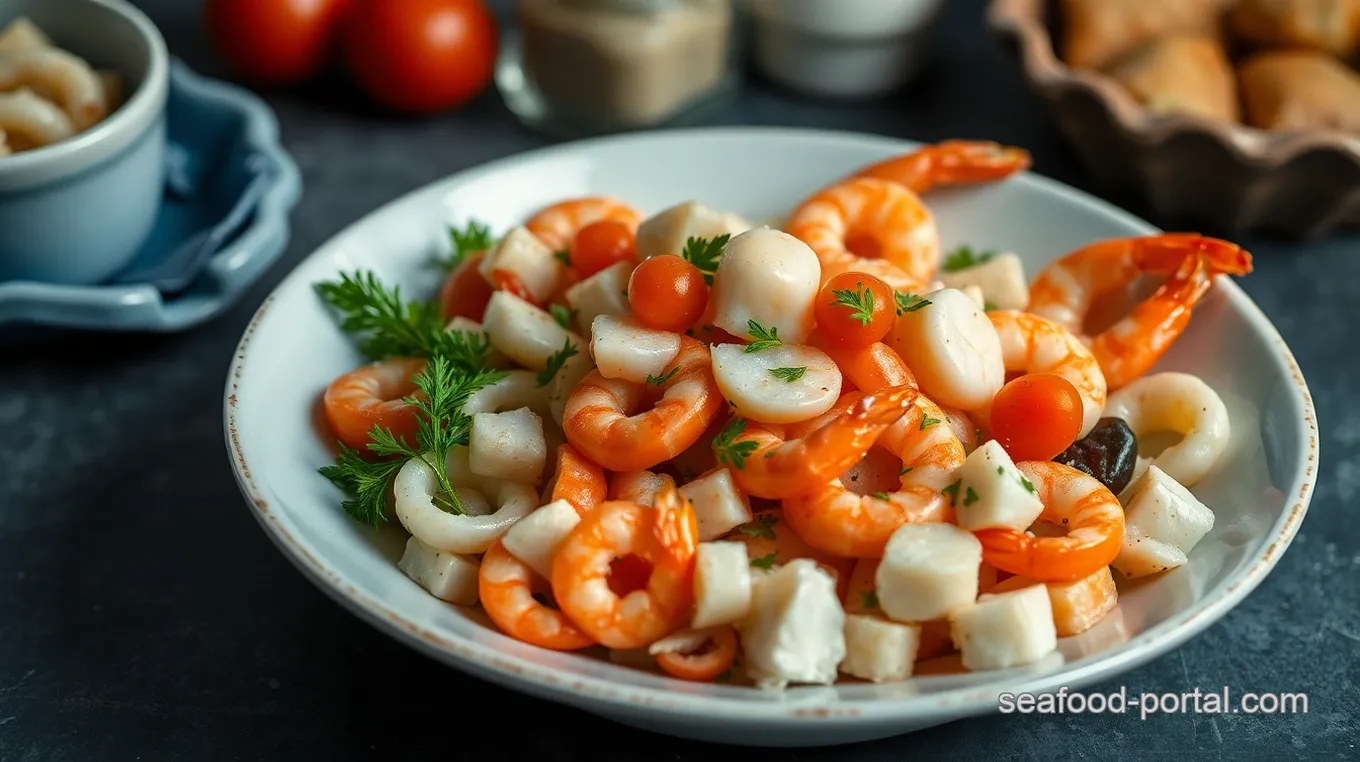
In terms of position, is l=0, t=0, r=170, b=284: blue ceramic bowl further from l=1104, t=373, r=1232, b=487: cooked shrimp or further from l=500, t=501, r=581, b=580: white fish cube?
l=1104, t=373, r=1232, b=487: cooked shrimp

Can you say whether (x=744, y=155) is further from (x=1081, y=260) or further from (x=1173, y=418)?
(x=1173, y=418)

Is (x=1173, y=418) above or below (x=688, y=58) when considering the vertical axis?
above

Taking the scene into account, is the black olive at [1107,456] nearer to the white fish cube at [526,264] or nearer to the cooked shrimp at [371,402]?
the white fish cube at [526,264]

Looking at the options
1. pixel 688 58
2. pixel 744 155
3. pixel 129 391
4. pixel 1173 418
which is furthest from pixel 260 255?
pixel 1173 418

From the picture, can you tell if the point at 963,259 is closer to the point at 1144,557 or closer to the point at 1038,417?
the point at 1038,417

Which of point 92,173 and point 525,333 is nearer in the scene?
point 525,333

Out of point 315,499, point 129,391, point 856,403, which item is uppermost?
point 856,403

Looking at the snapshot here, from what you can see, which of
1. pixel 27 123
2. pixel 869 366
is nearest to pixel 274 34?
pixel 27 123
